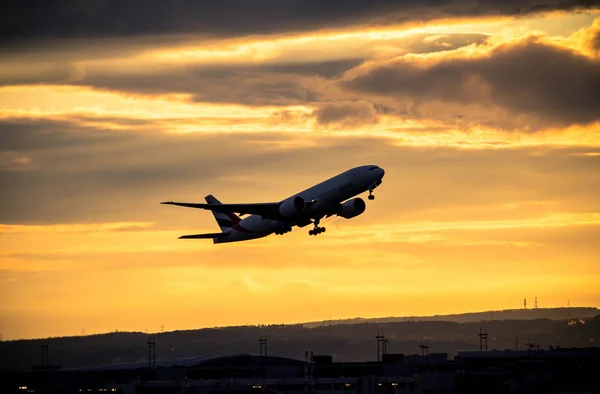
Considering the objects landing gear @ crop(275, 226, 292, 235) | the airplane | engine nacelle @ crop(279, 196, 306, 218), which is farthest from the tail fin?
engine nacelle @ crop(279, 196, 306, 218)

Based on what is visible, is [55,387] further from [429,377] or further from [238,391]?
[429,377]

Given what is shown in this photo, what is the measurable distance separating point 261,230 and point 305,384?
24.4 metres

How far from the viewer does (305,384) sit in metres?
190

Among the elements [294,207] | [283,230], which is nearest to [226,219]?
[283,230]

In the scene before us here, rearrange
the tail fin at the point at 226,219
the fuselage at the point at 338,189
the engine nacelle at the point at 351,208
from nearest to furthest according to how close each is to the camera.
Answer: the fuselage at the point at 338,189
the engine nacelle at the point at 351,208
the tail fin at the point at 226,219

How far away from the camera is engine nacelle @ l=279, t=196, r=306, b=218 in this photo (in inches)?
6442

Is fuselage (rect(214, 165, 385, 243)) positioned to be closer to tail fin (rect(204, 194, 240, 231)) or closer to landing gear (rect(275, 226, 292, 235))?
landing gear (rect(275, 226, 292, 235))

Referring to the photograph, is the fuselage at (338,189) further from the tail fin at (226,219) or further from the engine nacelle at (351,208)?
the tail fin at (226,219)

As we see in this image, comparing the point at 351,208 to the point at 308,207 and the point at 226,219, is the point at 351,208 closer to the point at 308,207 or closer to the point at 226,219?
the point at 308,207

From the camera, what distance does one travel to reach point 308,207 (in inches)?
6447

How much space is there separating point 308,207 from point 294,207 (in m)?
1.66

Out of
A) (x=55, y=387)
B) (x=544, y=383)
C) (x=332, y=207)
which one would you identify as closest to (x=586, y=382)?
(x=544, y=383)

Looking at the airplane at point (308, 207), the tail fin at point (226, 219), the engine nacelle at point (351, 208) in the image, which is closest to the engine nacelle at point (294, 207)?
the airplane at point (308, 207)

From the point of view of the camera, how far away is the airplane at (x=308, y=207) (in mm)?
161875
